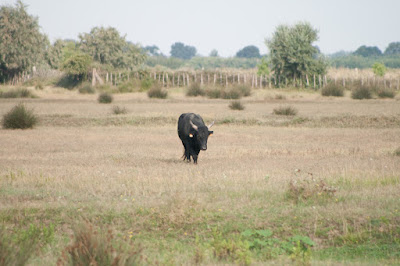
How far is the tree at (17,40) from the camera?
61.2 metres

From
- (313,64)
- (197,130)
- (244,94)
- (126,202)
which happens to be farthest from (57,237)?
(313,64)

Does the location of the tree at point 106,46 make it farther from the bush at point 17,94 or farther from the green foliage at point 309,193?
the green foliage at point 309,193

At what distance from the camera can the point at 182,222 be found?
29.1 ft

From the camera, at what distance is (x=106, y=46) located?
78.6 metres

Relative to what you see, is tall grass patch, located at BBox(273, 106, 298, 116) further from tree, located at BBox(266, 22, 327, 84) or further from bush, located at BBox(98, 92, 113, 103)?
tree, located at BBox(266, 22, 327, 84)

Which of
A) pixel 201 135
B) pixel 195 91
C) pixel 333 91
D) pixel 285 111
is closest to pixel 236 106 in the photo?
pixel 285 111

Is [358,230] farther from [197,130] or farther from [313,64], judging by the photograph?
[313,64]

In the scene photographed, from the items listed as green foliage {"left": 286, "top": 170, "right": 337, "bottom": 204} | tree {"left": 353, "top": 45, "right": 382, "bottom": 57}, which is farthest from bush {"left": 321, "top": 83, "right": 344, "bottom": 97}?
tree {"left": 353, "top": 45, "right": 382, "bottom": 57}

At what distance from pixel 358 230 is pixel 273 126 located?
1736 cm

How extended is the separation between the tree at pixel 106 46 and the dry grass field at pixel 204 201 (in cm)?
5988

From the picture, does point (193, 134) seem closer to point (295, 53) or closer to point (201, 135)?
point (201, 135)

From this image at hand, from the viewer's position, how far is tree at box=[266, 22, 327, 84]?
187 ft

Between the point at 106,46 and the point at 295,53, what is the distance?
32.8 m

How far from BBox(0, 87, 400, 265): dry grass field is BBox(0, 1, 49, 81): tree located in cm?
4524
